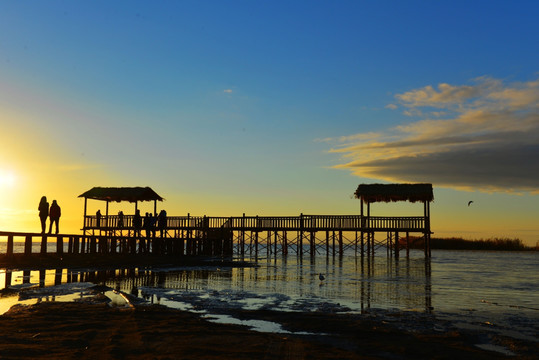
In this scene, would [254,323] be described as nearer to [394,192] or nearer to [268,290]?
[268,290]

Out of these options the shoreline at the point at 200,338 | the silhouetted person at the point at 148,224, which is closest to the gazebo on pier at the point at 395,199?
the silhouetted person at the point at 148,224

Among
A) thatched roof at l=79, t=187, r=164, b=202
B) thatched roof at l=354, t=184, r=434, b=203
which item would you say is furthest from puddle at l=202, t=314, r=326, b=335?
thatched roof at l=79, t=187, r=164, b=202

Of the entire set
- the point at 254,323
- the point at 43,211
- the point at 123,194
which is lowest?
the point at 254,323

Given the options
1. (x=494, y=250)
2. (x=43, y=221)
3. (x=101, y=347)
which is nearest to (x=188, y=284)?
(x=101, y=347)

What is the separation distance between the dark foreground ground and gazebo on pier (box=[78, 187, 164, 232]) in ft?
109

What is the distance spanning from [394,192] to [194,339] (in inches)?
1400

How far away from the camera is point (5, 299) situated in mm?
11312

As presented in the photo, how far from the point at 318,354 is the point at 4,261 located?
21.0 m

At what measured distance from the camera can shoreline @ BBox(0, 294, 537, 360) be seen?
21.3 feet

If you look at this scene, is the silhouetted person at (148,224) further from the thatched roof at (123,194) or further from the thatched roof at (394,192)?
the thatched roof at (394,192)

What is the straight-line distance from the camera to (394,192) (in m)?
41.0

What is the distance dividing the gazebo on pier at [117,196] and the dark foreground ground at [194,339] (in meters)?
33.4

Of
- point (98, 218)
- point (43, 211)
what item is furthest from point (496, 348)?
point (98, 218)

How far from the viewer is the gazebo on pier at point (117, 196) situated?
4244cm
